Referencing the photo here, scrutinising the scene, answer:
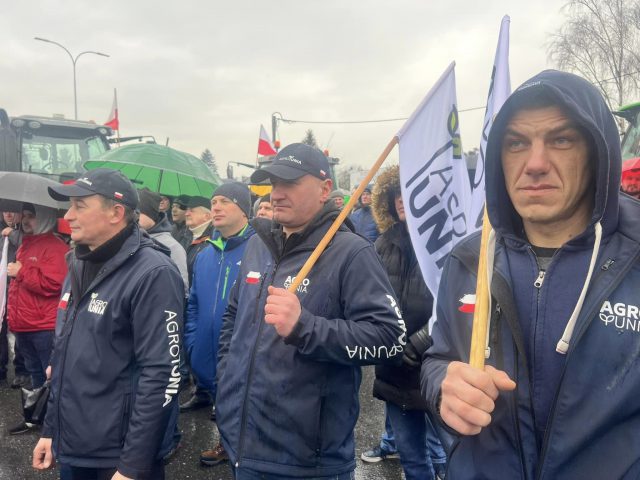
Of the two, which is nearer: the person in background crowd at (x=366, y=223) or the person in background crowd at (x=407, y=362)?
the person in background crowd at (x=407, y=362)

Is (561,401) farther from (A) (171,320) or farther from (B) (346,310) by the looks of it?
(A) (171,320)

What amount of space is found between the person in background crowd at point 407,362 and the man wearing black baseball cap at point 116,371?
1.31 m

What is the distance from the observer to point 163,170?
434 centimetres

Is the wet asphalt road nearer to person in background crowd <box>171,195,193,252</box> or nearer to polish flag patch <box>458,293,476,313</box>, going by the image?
person in background crowd <box>171,195,193,252</box>

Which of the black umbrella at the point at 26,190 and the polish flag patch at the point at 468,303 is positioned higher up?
the black umbrella at the point at 26,190

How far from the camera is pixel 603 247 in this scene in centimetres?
117

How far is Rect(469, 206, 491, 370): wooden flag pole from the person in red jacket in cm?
390

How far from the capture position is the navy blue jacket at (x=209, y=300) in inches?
148

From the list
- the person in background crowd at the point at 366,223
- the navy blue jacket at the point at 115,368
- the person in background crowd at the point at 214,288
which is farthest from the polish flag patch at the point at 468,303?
the person in background crowd at the point at 366,223

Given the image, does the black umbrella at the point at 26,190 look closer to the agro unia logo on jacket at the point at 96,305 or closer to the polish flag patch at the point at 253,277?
the agro unia logo on jacket at the point at 96,305

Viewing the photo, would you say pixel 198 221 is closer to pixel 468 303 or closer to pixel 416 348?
pixel 416 348

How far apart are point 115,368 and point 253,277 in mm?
751

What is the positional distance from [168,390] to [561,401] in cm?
165

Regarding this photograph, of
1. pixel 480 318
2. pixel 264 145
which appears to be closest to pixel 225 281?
pixel 480 318
